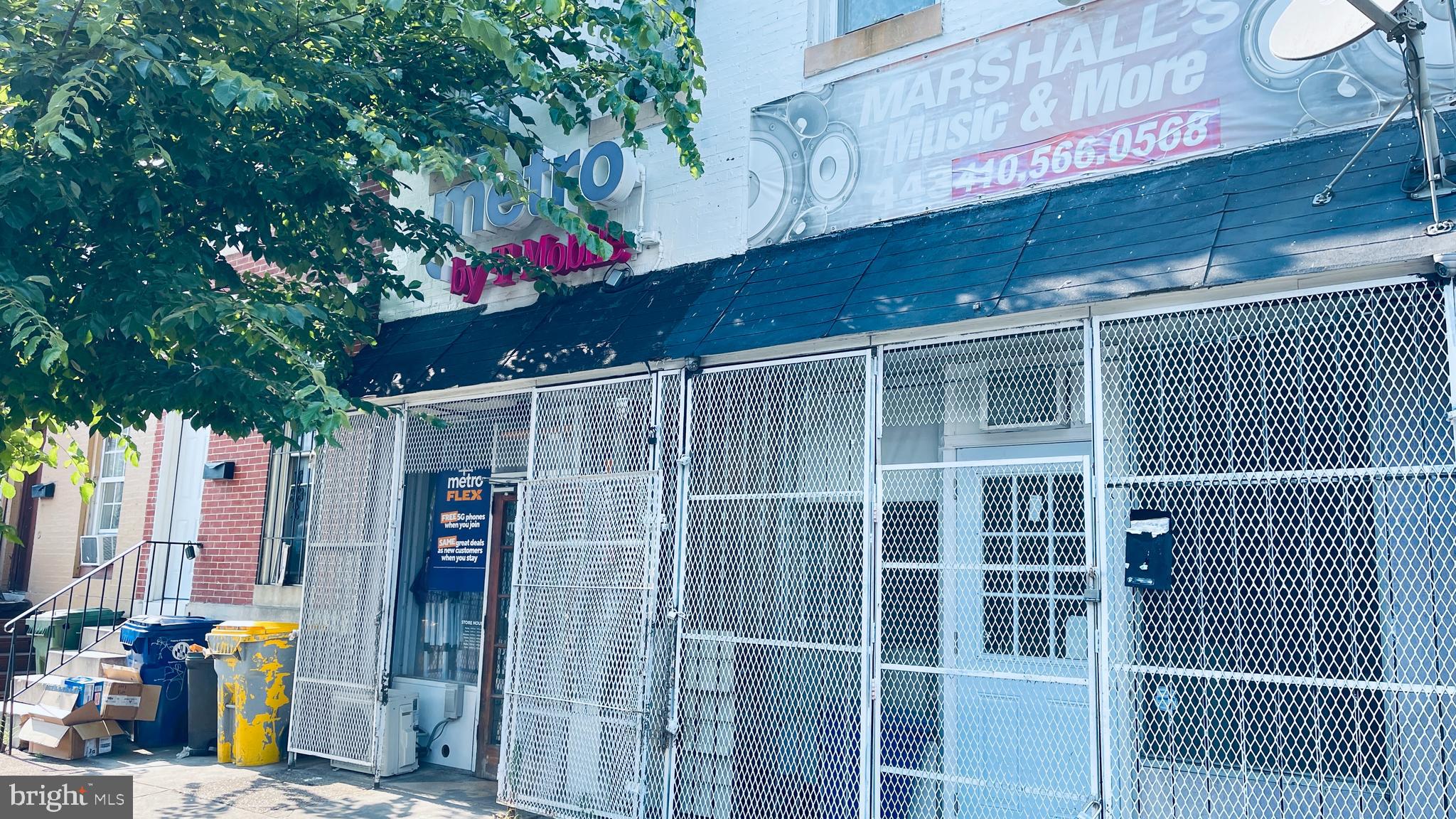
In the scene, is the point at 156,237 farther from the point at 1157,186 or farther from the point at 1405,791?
the point at 1405,791

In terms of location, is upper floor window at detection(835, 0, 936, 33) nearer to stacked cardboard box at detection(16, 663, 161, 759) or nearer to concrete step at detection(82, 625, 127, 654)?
stacked cardboard box at detection(16, 663, 161, 759)

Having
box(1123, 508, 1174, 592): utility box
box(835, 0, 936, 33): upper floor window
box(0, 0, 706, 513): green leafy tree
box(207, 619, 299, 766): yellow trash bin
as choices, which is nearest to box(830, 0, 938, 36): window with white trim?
box(835, 0, 936, 33): upper floor window

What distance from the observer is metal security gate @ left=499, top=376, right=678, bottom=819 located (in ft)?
22.9

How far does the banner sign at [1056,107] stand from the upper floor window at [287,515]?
582 centimetres

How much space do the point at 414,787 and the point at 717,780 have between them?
2821 millimetres

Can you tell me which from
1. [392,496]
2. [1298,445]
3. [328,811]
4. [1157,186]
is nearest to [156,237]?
[392,496]

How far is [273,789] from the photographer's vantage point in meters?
8.14

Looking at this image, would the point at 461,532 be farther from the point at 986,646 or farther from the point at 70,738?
the point at 986,646

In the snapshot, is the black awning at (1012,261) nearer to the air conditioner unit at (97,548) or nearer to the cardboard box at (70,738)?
the cardboard box at (70,738)

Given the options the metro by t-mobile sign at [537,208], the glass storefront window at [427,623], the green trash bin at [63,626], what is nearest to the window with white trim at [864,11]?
→ the metro by t-mobile sign at [537,208]

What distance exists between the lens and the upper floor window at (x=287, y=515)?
34.7 feet

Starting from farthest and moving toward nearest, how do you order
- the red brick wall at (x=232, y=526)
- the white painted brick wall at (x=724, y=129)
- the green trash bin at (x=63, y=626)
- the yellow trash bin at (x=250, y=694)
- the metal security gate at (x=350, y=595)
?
the green trash bin at (x=63, y=626) → the red brick wall at (x=232, y=526) → the yellow trash bin at (x=250, y=694) → the metal security gate at (x=350, y=595) → the white painted brick wall at (x=724, y=129)

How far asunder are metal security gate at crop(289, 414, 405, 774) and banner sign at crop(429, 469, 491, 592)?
0.63 metres

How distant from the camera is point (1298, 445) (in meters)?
5.50
